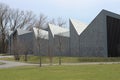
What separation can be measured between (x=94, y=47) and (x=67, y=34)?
1504 centimetres

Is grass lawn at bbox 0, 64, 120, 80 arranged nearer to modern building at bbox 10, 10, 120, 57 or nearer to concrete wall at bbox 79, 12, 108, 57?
modern building at bbox 10, 10, 120, 57

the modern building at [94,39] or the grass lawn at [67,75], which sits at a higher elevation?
the modern building at [94,39]

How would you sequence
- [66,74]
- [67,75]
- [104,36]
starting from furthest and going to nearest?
[104,36] < [66,74] < [67,75]

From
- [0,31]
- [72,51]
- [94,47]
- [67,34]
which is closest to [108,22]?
[94,47]

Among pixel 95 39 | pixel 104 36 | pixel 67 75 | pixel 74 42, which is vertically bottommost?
pixel 67 75

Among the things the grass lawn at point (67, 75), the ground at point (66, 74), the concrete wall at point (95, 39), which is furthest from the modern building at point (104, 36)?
the grass lawn at point (67, 75)

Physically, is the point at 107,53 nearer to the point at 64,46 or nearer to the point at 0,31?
the point at 64,46

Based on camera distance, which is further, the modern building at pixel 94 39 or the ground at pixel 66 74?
the modern building at pixel 94 39

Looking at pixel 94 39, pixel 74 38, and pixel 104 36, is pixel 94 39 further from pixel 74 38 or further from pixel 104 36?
pixel 74 38

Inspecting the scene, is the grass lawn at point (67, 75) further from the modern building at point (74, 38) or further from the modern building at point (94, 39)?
the modern building at point (74, 38)

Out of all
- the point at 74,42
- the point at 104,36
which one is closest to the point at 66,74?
the point at 104,36

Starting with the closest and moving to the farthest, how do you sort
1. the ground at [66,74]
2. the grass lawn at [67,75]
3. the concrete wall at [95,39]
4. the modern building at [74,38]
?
the grass lawn at [67,75] → the ground at [66,74] → the concrete wall at [95,39] → the modern building at [74,38]

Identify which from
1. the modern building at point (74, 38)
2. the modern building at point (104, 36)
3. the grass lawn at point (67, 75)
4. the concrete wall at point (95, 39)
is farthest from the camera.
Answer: the modern building at point (74, 38)

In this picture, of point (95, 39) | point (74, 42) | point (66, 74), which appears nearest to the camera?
point (66, 74)
